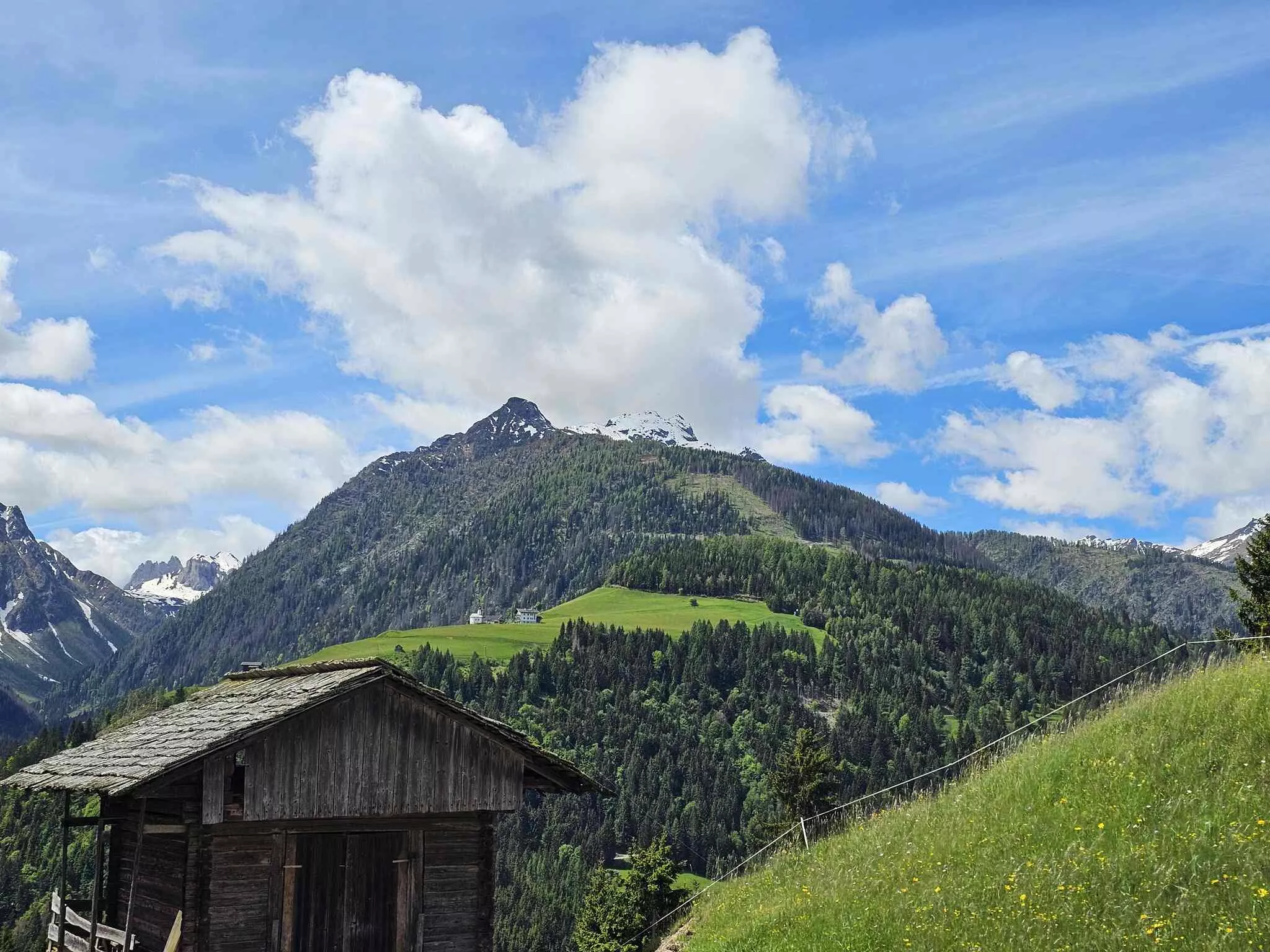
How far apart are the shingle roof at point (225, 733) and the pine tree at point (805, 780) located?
34.7m

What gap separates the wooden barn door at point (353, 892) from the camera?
861 inches

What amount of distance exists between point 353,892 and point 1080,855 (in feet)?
45.5

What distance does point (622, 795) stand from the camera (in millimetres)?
185625

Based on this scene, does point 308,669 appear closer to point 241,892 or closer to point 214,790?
point 214,790

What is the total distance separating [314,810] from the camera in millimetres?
21469

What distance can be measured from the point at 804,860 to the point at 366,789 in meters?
10.2

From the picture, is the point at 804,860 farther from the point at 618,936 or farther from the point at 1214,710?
the point at 618,936

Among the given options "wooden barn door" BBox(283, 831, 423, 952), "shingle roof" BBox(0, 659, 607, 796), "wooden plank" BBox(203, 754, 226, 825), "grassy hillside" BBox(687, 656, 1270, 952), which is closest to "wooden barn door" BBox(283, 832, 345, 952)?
"wooden barn door" BBox(283, 831, 423, 952)

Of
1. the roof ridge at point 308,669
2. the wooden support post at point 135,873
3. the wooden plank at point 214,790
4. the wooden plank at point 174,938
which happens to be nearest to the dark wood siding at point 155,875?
the wooden support post at point 135,873

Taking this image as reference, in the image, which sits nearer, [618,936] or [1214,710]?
[1214,710]

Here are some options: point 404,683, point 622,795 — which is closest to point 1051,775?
point 404,683

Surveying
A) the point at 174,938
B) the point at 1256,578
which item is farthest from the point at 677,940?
the point at 1256,578

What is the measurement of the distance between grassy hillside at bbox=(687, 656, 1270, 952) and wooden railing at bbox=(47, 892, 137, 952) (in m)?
11.8

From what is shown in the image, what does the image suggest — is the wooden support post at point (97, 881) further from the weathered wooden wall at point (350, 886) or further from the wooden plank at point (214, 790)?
the weathered wooden wall at point (350, 886)
